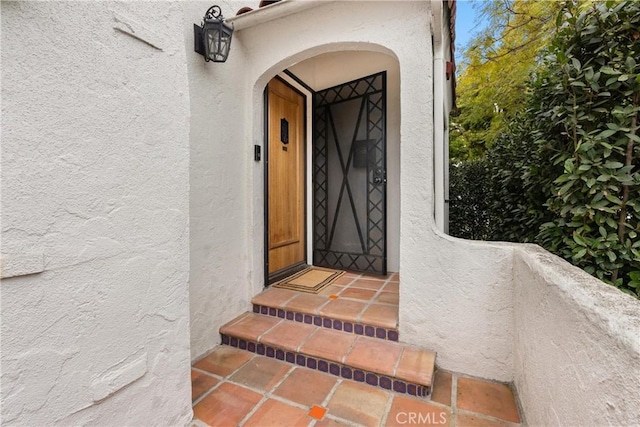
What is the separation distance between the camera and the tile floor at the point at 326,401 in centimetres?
193

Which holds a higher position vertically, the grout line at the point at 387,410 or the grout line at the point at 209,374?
the grout line at the point at 209,374

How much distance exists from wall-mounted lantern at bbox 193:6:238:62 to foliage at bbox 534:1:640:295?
265cm

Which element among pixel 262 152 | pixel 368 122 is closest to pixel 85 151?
pixel 262 152

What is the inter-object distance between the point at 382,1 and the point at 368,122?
1739mm

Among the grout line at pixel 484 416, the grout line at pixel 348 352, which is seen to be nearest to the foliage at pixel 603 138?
the grout line at pixel 484 416

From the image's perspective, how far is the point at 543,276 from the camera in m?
1.59

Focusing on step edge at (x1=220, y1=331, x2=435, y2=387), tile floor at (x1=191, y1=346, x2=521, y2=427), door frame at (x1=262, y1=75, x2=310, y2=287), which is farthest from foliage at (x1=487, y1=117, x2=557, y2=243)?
door frame at (x1=262, y1=75, x2=310, y2=287)

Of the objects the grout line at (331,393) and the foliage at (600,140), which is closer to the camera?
the foliage at (600,140)

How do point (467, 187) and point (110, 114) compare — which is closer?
point (110, 114)

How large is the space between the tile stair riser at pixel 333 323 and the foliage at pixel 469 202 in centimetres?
393

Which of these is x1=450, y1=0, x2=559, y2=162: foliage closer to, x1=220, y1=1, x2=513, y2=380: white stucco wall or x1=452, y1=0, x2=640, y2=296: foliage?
x1=452, y1=0, x2=640, y2=296: foliage

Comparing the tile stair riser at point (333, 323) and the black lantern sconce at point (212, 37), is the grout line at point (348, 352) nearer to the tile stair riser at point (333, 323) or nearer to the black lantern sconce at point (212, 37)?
the tile stair riser at point (333, 323)

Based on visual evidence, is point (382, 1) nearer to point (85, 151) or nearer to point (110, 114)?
point (110, 114)

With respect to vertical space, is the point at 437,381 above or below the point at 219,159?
below
